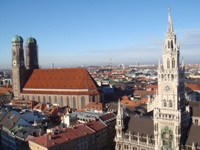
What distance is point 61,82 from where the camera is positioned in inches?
6422

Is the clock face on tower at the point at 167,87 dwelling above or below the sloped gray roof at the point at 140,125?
above

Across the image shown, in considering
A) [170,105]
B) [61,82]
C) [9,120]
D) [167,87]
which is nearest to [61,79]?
[61,82]

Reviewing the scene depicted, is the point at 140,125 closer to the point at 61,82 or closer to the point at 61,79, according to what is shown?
the point at 61,82

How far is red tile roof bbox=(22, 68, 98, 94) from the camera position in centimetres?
15598

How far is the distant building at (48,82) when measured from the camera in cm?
15512

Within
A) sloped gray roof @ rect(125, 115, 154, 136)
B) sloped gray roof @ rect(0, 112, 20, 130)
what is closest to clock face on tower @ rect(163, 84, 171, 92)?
sloped gray roof @ rect(125, 115, 154, 136)

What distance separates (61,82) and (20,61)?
106 feet

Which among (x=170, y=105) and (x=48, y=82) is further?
(x=48, y=82)

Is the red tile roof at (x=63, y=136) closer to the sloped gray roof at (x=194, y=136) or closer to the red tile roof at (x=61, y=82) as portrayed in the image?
the sloped gray roof at (x=194, y=136)

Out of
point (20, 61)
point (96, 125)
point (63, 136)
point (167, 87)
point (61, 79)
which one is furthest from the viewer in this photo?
point (20, 61)

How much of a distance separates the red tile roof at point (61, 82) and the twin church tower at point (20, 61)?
183 inches

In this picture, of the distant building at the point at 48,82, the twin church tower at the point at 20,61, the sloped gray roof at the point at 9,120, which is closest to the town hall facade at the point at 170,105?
the sloped gray roof at the point at 9,120

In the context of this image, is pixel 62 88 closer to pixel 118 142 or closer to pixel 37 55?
pixel 37 55

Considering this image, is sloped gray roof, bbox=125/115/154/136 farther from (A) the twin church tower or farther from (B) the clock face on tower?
(A) the twin church tower
